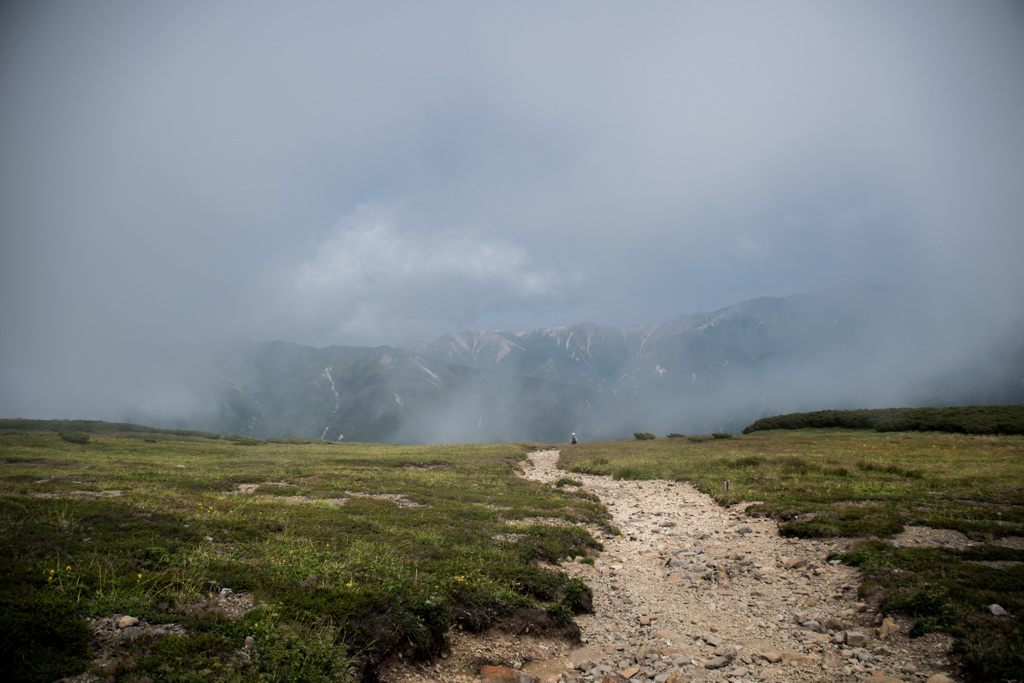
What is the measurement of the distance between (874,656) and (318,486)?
29.4 meters

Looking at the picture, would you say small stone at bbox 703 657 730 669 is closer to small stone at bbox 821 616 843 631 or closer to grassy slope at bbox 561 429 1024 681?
small stone at bbox 821 616 843 631

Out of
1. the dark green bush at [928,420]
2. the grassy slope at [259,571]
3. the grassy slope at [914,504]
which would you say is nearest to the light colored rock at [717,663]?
the grassy slope at [259,571]

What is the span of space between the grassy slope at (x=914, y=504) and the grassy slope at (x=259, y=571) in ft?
30.2

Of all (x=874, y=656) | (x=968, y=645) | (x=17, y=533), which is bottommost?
(x=874, y=656)

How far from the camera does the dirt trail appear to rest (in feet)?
31.8

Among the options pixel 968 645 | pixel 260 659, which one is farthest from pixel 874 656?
pixel 260 659

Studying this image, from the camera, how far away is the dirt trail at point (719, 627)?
968 cm

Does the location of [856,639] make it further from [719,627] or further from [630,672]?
[630,672]

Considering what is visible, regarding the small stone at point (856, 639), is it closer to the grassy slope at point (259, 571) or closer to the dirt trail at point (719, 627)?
the dirt trail at point (719, 627)

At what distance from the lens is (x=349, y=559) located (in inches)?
528

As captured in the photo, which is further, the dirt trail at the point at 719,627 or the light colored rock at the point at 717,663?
the light colored rock at the point at 717,663

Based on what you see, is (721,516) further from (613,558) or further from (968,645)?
(968,645)

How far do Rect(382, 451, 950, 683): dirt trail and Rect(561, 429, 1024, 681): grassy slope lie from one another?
2.68ft

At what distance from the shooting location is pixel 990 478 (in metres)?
24.8
